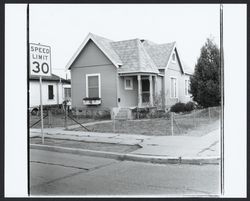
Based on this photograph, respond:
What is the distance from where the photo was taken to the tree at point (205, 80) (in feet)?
48.9

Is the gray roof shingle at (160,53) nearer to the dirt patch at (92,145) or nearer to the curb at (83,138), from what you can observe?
the curb at (83,138)

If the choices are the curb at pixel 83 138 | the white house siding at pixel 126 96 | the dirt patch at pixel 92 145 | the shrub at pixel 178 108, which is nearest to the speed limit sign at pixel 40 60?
the dirt patch at pixel 92 145

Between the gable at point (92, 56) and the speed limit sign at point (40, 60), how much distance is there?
405cm

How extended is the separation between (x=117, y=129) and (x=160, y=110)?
3110 millimetres

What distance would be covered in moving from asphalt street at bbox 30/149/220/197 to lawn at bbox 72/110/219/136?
172 inches

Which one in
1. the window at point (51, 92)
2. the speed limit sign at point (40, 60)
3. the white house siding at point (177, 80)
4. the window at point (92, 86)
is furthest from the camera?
the white house siding at point (177, 80)

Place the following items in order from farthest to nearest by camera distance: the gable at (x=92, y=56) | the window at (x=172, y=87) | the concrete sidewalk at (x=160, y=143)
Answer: the window at (x=172, y=87)
the gable at (x=92, y=56)
the concrete sidewalk at (x=160, y=143)

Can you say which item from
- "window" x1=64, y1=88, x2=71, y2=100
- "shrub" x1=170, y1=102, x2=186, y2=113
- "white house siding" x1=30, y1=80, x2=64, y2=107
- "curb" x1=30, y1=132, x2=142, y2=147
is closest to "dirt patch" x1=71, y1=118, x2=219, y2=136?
"shrub" x1=170, y1=102, x2=186, y2=113

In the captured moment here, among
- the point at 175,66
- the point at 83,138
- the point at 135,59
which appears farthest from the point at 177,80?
the point at 83,138

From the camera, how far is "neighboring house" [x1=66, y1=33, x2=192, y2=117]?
1201cm

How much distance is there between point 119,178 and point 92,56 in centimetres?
784

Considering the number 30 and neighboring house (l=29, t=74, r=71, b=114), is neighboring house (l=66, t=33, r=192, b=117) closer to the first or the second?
neighboring house (l=29, t=74, r=71, b=114)

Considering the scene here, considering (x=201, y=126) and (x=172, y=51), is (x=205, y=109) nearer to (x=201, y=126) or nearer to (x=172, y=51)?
(x=201, y=126)

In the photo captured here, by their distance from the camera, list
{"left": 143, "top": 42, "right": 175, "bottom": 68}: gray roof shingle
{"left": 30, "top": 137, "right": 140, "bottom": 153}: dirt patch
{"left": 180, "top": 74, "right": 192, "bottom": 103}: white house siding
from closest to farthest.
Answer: {"left": 30, "top": 137, "right": 140, "bottom": 153}: dirt patch → {"left": 180, "top": 74, "right": 192, "bottom": 103}: white house siding → {"left": 143, "top": 42, "right": 175, "bottom": 68}: gray roof shingle
